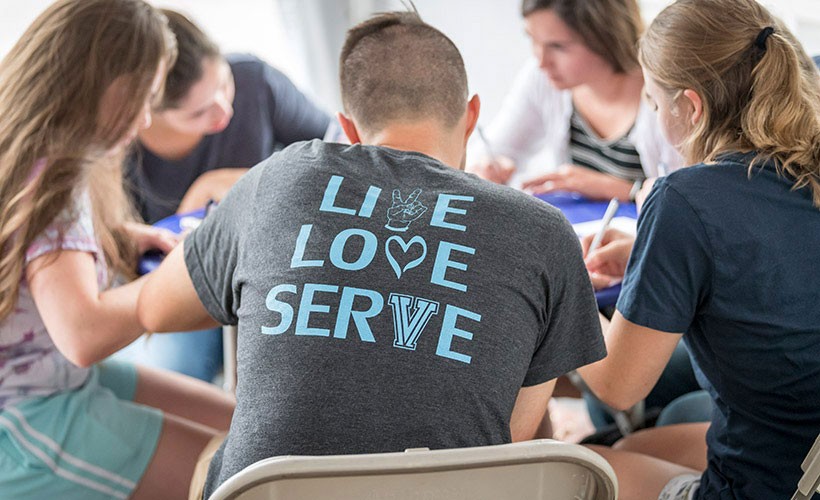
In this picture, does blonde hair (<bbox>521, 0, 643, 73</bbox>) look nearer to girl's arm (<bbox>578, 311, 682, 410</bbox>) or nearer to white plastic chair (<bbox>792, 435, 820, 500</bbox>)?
girl's arm (<bbox>578, 311, 682, 410</bbox>)

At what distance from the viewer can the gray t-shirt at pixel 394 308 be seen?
1.05 m

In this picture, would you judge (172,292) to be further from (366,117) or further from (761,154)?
(761,154)

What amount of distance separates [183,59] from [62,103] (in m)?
0.60

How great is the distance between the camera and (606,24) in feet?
6.95

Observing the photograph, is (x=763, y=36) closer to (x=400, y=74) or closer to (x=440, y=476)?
(x=400, y=74)

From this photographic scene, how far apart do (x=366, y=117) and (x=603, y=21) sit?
1.01 metres

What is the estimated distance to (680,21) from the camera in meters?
1.32

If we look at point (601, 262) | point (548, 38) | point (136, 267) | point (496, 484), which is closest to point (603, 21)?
point (548, 38)

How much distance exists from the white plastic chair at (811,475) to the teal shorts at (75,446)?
3.46ft

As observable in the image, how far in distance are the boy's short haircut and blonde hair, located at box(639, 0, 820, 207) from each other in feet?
1.05

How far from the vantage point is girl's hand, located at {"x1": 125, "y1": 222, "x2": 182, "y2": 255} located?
1.75m

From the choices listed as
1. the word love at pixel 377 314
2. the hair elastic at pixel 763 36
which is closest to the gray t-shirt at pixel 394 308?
the word love at pixel 377 314

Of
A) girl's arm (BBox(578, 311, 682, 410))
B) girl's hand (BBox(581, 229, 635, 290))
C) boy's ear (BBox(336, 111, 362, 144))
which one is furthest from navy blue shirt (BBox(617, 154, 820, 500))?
boy's ear (BBox(336, 111, 362, 144))

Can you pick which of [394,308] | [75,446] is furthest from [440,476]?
[75,446]
